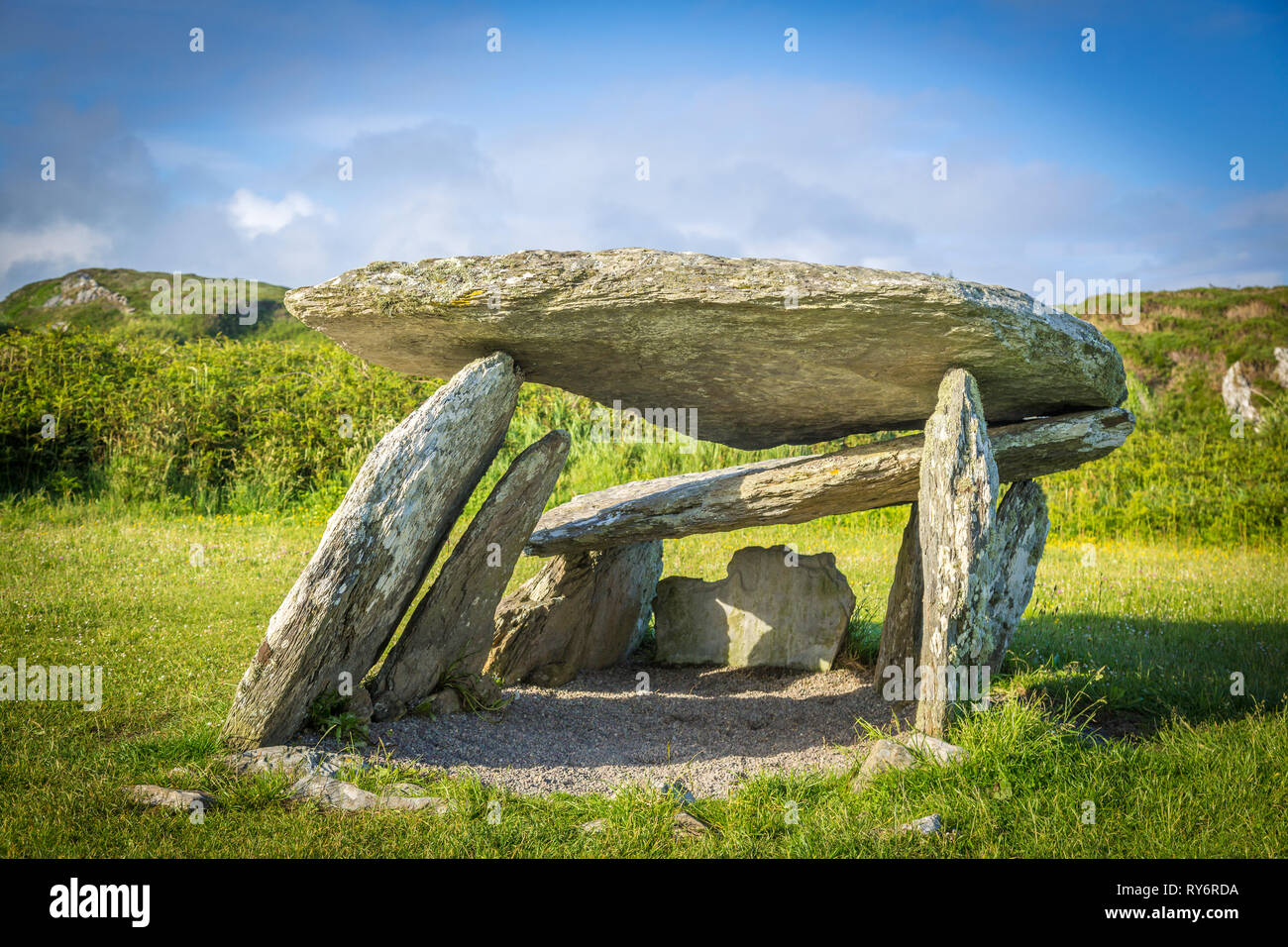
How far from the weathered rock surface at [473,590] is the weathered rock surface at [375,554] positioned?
0.25m

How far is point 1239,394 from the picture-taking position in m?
20.5

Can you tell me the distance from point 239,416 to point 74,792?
12.6 m

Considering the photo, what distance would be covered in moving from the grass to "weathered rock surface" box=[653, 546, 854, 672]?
1.73 feet

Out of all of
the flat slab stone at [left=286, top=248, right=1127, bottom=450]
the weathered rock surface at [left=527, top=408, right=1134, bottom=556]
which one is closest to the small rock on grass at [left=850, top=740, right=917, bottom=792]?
the weathered rock surface at [left=527, top=408, right=1134, bottom=556]

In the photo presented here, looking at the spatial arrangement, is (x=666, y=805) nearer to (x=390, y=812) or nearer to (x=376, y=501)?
Answer: (x=390, y=812)

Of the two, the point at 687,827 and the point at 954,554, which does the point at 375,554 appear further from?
the point at 954,554

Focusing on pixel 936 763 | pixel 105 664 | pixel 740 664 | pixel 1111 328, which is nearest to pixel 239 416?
pixel 105 664

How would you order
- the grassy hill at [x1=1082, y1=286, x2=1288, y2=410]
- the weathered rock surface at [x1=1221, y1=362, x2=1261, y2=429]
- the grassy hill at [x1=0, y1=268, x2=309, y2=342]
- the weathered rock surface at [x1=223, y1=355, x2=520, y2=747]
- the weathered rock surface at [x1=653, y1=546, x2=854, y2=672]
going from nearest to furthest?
the weathered rock surface at [x1=223, y1=355, x2=520, y2=747], the weathered rock surface at [x1=653, y1=546, x2=854, y2=672], the weathered rock surface at [x1=1221, y1=362, x2=1261, y2=429], the grassy hill at [x1=1082, y1=286, x2=1288, y2=410], the grassy hill at [x1=0, y1=268, x2=309, y2=342]

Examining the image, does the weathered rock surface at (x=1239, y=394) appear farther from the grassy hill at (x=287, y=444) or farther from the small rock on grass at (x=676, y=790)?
the small rock on grass at (x=676, y=790)

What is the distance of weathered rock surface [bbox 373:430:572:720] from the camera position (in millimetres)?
6410

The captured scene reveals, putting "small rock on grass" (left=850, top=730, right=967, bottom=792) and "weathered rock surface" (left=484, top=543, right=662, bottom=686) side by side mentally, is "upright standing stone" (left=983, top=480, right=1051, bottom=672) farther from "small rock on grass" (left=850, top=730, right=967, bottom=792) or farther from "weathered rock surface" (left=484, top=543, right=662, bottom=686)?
"weathered rock surface" (left=484, top=543, right=662, bottom=686)

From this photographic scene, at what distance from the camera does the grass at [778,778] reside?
4410 millimetres

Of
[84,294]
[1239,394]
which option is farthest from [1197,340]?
[84,294]
